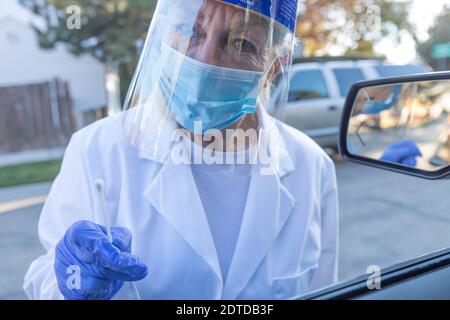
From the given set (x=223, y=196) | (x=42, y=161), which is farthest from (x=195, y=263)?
(x=42, y=161)

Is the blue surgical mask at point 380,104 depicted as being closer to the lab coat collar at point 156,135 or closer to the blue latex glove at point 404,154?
the blue latex glove at point 404,154

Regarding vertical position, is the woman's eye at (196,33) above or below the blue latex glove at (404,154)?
above

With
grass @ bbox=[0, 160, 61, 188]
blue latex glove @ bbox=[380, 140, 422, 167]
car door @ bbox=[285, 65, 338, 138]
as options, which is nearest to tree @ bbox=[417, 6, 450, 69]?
→ blue latex glove @ bbox=[380, 140, 422, 167]

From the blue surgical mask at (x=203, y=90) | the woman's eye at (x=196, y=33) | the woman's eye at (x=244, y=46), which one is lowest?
the blue surgical mask at (x=203, y=90)

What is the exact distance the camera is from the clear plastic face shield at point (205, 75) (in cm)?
124

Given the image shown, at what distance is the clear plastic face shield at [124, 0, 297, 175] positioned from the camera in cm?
124

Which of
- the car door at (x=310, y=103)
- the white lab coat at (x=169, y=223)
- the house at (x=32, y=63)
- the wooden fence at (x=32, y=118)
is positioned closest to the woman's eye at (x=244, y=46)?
the white lab coat at (x=169, y=223)

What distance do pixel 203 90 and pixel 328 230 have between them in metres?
0.70

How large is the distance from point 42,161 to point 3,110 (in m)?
2.19

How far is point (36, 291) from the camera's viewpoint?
1.30 metres

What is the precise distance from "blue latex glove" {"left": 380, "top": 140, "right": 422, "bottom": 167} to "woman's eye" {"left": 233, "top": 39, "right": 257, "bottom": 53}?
68 centimetres

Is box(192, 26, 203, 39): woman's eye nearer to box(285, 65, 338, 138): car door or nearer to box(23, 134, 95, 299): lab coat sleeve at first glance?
box(23, 134, 95, 299): lab coat sleeve

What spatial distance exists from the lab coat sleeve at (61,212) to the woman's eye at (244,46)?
0.56 metres

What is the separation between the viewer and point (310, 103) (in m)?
6.60
